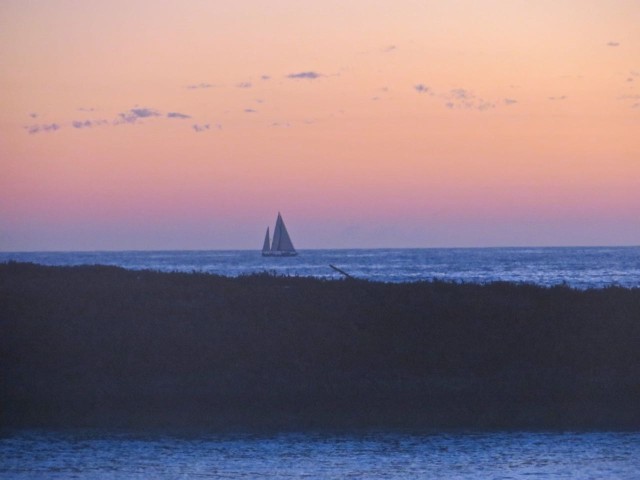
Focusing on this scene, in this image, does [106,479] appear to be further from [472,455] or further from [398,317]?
[398,317]

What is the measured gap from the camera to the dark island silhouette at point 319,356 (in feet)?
59.9

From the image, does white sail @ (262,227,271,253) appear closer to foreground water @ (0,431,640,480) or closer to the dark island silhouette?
the dark island silhouette

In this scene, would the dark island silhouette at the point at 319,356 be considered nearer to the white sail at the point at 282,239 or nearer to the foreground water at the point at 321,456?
the foreground water at the point at 321,456

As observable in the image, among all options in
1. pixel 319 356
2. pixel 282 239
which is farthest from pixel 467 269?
pixel 319 356

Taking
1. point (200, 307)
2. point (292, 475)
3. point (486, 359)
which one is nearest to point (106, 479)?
point (292, 475)

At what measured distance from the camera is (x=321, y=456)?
1516 cm

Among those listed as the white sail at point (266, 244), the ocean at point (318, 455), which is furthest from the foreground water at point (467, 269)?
the ocean at point (318, 455)

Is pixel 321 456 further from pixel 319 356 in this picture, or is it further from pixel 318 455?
pixel 319 356

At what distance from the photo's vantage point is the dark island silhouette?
1827cm

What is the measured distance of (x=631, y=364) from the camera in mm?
22000

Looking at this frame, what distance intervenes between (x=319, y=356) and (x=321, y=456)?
742 centimetres

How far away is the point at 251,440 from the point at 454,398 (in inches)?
188

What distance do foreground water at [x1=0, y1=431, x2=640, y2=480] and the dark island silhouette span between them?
3.40 ft

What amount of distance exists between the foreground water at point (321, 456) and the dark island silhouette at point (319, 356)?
104 centimetres
